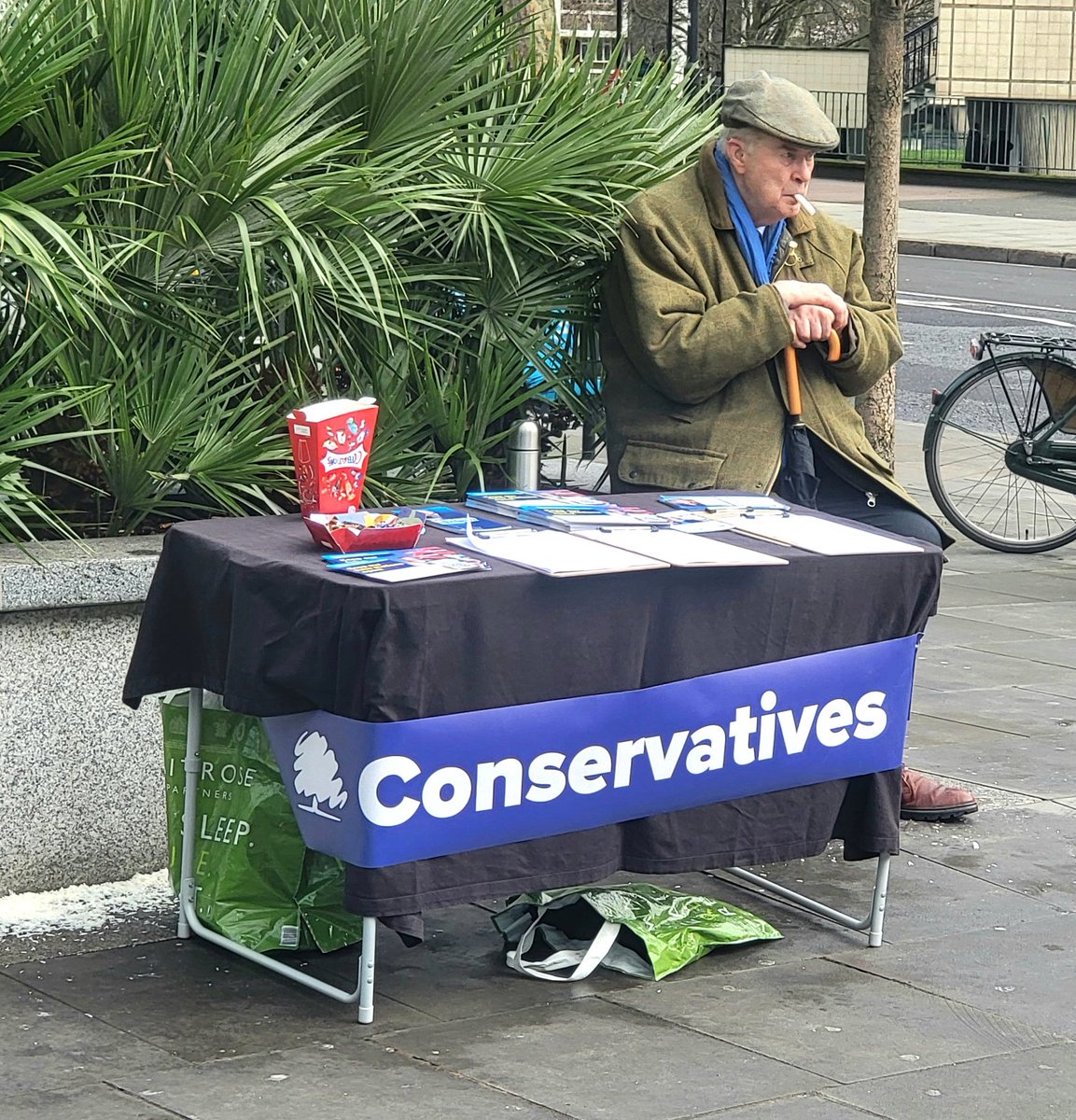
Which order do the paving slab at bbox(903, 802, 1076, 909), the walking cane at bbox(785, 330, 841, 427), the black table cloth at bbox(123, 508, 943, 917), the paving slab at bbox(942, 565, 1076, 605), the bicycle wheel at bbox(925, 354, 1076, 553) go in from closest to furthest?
the black table cloth at bbox(123, 508, 943, 917) → the paving slab at bbox(903, 802, 1076, 909) → the walking cane at bbox(785, 330, 841, 427) → the paving slab at bbox(942, 565, 1076, 605) → the bicycle wheel at bbox(925, 354, 1076, 553)

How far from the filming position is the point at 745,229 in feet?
16.3

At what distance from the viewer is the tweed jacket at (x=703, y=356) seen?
189 inches

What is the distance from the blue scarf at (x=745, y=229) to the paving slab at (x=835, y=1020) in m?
1.77

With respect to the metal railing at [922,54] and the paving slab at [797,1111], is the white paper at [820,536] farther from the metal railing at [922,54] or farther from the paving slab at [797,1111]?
the metal railing at [922,54]

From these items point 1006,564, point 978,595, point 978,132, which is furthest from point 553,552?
point 978,132

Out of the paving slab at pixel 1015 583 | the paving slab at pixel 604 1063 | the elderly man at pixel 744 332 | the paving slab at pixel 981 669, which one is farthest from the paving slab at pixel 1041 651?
the paving slab at pixel 604 1063

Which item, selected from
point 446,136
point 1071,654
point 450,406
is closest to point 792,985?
point 450,406

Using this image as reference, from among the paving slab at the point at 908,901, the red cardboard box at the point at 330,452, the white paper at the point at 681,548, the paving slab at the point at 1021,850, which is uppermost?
the red cardboard box at the point at 330,452

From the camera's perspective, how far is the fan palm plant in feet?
14.8

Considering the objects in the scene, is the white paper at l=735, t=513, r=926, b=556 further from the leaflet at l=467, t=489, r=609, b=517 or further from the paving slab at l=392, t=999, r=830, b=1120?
the paving slab at l=392, t=999, r=830, b=1120

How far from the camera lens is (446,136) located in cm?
509

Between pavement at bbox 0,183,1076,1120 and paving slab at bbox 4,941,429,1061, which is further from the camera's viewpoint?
paving slab at bbox 4,941,429,1061

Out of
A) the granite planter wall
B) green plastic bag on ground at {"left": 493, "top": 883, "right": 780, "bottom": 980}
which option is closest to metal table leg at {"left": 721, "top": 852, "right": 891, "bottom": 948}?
green plastic bag on ground at {"left": 493, "top": 883, "right": 780, "bottom": 980}

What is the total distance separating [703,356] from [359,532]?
1331mm
